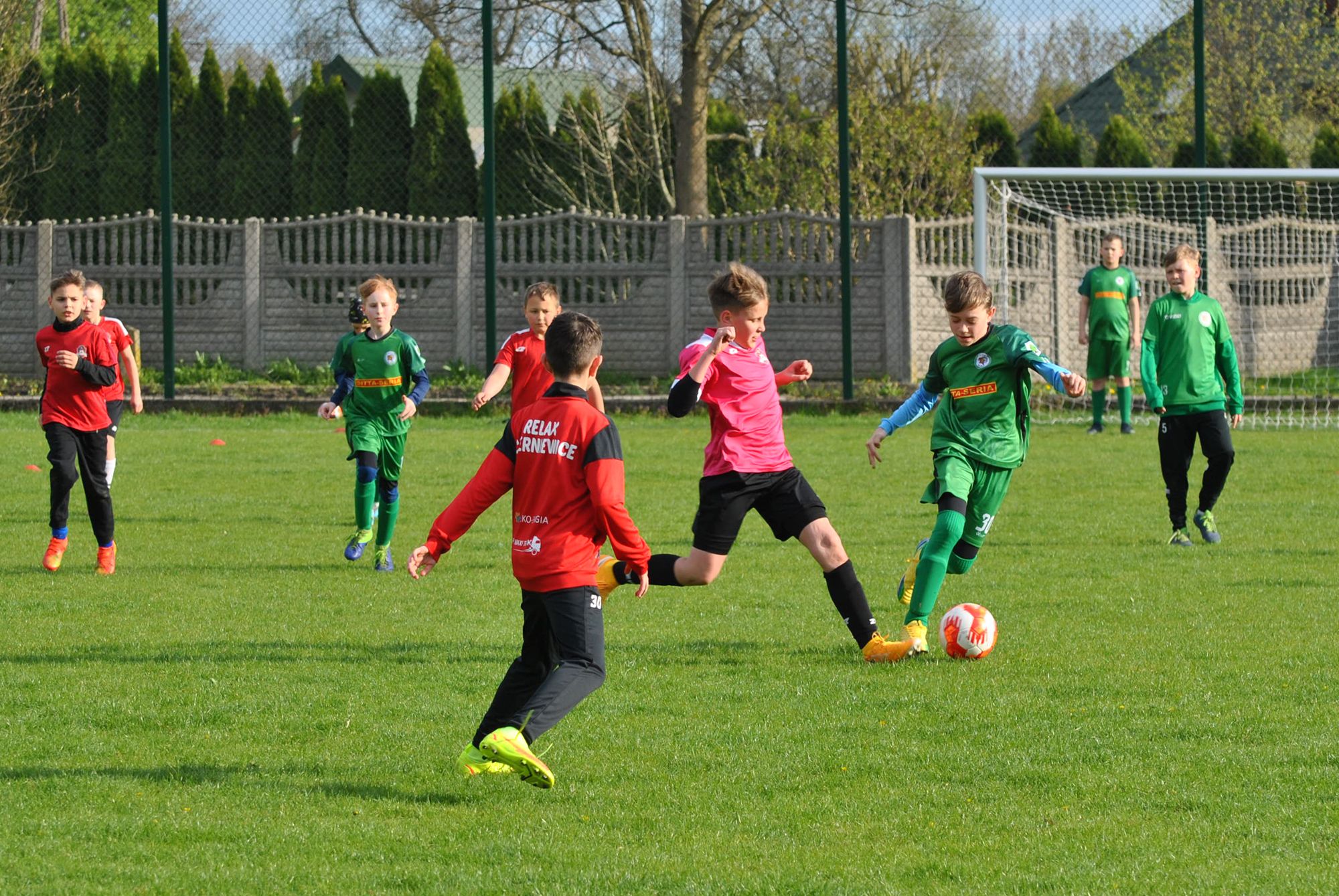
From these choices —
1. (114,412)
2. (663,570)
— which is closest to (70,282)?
(114,412)

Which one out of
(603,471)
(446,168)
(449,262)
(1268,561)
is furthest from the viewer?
(446,168)

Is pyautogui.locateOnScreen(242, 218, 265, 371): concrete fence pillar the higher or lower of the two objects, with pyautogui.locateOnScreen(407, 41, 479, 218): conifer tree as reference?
lower

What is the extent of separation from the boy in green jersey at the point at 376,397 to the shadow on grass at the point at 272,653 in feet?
8.02

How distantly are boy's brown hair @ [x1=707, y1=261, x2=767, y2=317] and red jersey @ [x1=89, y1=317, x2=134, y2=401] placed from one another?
407 centimetres

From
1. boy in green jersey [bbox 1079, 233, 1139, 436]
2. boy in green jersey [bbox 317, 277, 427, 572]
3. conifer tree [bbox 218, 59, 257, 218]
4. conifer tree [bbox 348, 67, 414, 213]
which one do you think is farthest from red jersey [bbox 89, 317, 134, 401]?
conifer tree [bbox 348, 67, 414, 213]

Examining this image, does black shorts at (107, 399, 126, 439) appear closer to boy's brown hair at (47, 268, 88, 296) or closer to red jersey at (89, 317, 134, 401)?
red jersey at (89, 317, 134, 401)

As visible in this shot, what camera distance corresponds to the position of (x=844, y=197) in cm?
1792

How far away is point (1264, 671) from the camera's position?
21.0 feet

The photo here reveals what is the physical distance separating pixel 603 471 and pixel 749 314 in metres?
1.92

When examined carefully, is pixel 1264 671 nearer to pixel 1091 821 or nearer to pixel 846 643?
pixel 846 643

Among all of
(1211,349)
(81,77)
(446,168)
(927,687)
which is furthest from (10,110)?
(927,687)

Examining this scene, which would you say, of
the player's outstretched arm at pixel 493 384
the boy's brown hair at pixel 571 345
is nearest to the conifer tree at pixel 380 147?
the player's outstretched arm at pixel 493 384

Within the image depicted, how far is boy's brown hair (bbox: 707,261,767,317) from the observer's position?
21.6 feet

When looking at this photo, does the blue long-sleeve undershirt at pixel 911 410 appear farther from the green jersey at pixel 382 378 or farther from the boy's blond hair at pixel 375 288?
the boy's blond hair at pixel 375 288
